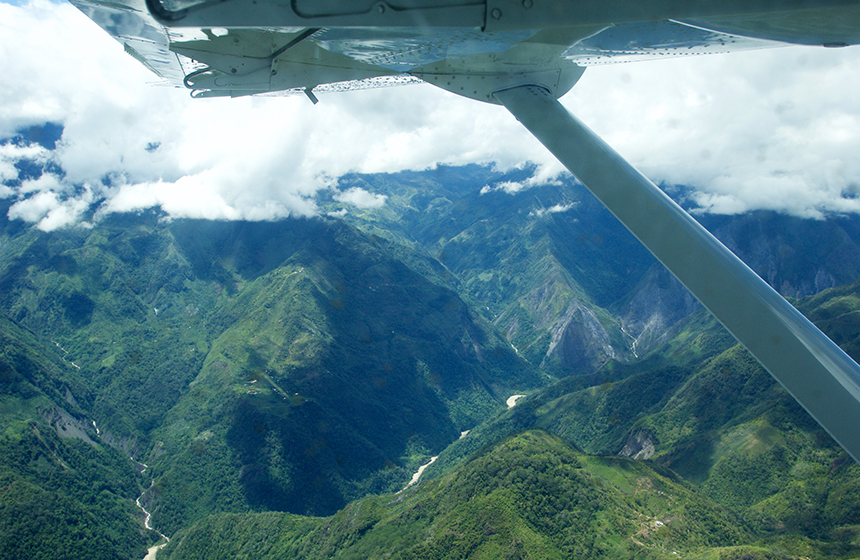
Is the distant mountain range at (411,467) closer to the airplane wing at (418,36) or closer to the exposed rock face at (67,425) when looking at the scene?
the exposed rock face at (67,425)

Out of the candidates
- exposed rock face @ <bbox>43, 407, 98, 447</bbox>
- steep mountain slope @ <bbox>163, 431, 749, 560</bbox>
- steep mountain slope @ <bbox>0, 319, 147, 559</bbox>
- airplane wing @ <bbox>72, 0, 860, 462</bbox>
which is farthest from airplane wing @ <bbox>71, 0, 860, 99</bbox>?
exposed rock face @ <bbox>43, 407, 98, 447</bbox>

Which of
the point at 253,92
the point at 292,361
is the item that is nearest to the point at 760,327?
the point at 253,92

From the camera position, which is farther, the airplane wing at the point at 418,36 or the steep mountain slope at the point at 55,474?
the steep mountain slope at the point at 55,474

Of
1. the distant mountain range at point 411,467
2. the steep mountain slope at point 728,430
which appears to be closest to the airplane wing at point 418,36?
the distant mountain range at point 411,467

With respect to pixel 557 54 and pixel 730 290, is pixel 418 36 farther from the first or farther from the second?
pixel 730 290

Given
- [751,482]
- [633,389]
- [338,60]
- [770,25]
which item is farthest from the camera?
[633,389]

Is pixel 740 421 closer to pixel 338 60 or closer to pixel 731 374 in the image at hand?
pixel 731 374

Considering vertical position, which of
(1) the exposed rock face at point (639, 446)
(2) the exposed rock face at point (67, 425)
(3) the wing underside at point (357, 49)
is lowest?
(2) the exposed rock face at point (67, 425)
